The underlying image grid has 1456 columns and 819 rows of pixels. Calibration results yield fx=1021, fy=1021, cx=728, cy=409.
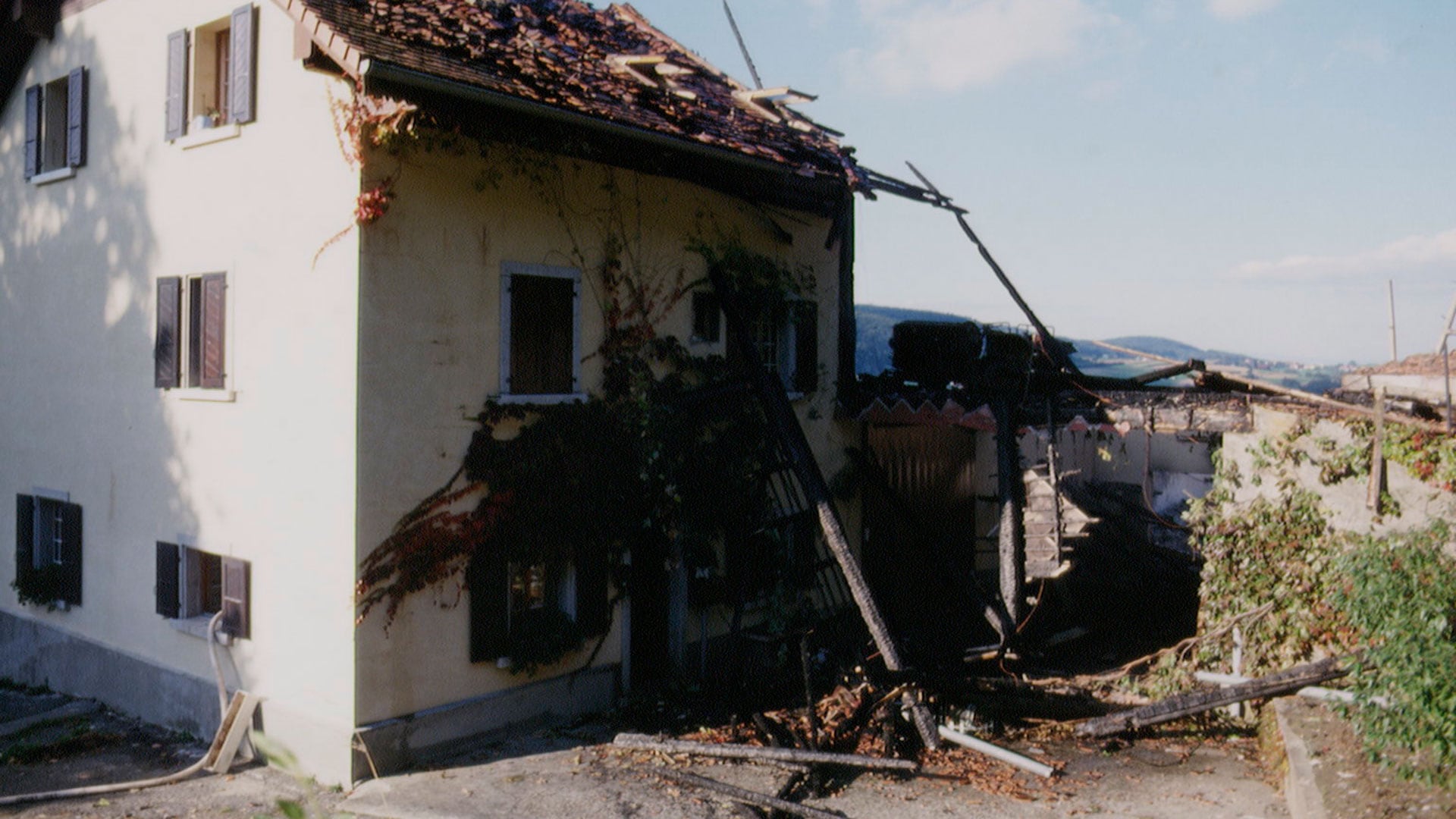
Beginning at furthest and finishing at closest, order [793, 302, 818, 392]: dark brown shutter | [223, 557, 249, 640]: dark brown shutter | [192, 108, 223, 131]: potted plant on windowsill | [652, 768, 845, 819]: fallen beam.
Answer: [793, 302, 818, 392]: dark brown shutter < [192, 108, 223, 131]: potted plant on windowsill < [223, 557, 249, 640]: dark brown shutter < [652, 768, 845, 819]: fallen beam

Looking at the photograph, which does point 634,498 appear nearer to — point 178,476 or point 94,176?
point 178,476

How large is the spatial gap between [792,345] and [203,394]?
22.6 feet

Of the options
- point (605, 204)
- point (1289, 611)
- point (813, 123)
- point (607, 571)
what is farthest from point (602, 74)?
point (1289, 611)

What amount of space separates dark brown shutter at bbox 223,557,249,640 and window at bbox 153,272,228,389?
1.76m

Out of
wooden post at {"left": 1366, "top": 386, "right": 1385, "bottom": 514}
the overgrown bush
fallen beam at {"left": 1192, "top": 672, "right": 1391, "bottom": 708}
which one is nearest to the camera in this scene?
the overgrown bush

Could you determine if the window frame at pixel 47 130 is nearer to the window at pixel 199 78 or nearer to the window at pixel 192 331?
the window at pixel 199 78

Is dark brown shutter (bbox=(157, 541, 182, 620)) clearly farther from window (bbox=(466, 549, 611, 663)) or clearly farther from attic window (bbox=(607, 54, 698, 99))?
attic window (bbox=(607, 54, 698, 99))

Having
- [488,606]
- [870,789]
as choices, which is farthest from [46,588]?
[870,789]

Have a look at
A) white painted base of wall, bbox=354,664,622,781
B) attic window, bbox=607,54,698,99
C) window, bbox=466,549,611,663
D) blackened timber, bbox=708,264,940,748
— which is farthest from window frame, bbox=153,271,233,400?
blackened timber, bbox=708,264,940,748

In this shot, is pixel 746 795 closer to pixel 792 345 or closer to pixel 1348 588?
pixel 1348 588

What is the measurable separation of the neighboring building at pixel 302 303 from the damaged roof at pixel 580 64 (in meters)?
0.05

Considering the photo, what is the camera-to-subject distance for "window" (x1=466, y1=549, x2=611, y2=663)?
955 centimetres

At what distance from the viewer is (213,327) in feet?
33.0

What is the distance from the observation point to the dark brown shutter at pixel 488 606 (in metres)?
9.50
